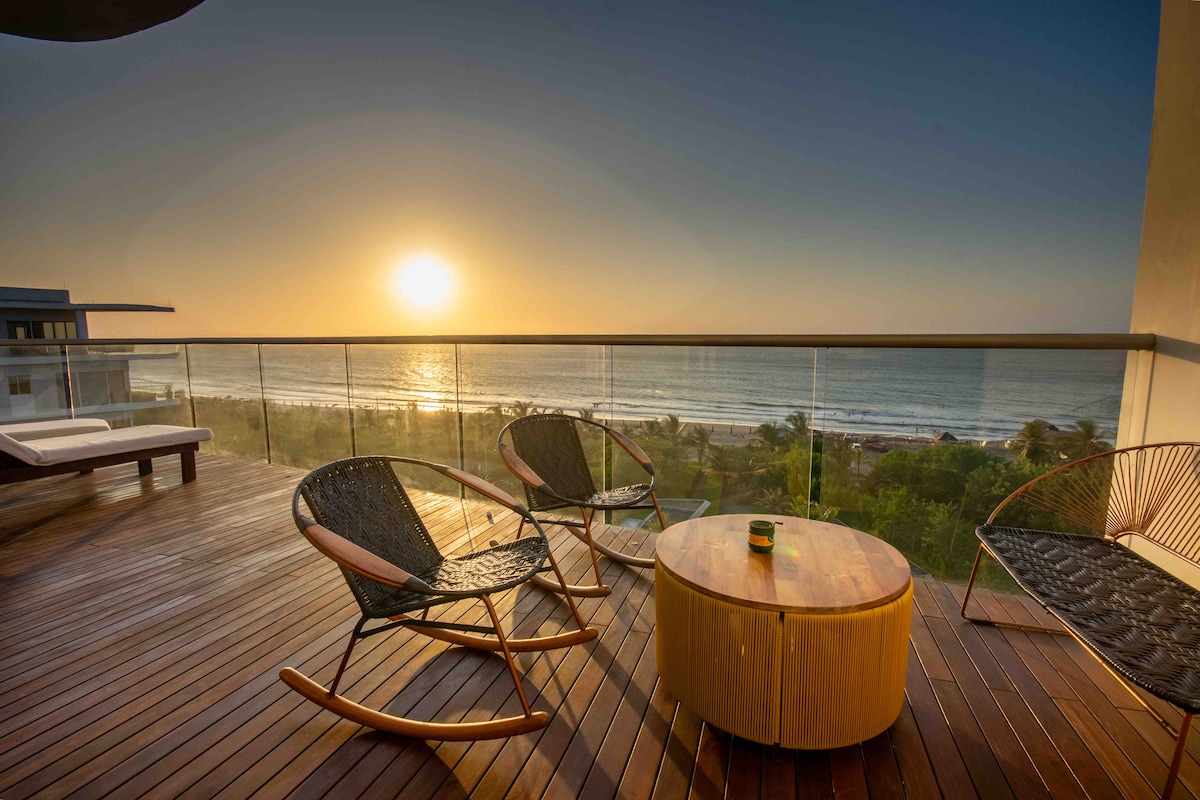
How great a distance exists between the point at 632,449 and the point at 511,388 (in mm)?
1272

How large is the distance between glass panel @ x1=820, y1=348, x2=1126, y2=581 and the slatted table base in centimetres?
111

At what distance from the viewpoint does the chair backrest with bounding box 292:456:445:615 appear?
1987 millimetres

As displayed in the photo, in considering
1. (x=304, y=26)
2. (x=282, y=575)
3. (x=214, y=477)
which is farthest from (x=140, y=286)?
(x=282, y=575)

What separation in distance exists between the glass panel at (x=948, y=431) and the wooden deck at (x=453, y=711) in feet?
1.24

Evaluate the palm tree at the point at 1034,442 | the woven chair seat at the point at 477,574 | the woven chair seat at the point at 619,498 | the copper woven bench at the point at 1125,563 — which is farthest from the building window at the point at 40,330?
the copper woven bench at the point at 1125,563

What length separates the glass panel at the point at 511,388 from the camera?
3.69 metres

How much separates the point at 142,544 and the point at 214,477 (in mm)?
1670

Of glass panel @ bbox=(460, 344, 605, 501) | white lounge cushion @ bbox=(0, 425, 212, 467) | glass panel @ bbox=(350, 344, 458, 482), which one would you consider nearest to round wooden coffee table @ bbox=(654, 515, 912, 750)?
glass panel @ bbox=(460, 344, 605, 501)

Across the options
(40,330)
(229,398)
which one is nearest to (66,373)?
(229,398)

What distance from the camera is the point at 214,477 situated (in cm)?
484

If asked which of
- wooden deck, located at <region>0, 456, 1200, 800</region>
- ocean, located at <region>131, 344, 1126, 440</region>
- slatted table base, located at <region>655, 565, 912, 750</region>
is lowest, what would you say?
wooden deck, located at <region>0, 456, 1200, 800</region>

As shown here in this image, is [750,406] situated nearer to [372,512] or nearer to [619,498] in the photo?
[619,498]

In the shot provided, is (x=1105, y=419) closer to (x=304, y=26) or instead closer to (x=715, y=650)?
(x=715, y=650)

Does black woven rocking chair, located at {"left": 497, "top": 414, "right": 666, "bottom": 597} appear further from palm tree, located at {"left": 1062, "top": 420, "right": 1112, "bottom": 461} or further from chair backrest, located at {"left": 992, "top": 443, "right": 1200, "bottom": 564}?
palm tree, located at {"left": 1062, "top": 420, "right": 1112, "bottom": 461}
